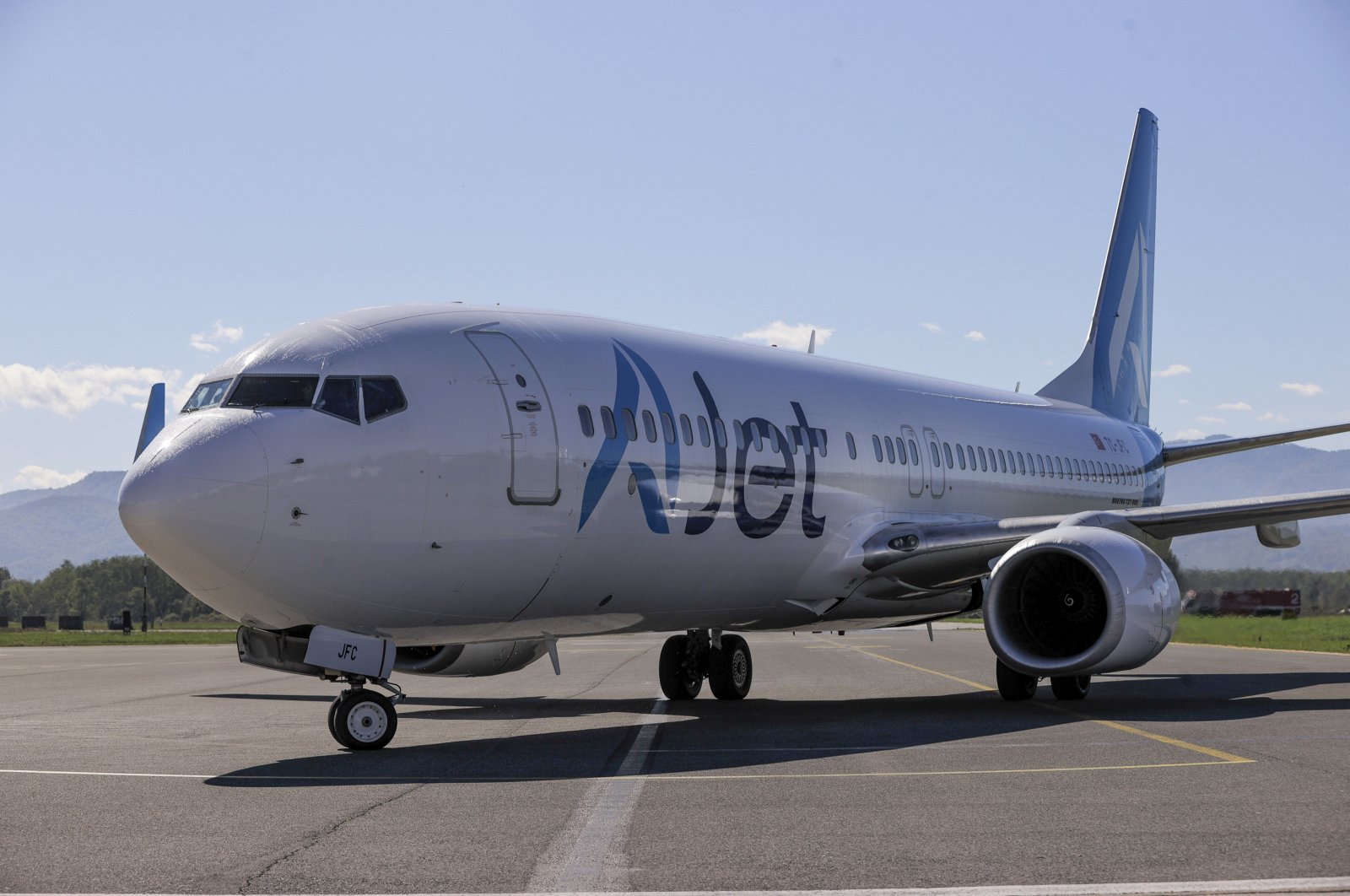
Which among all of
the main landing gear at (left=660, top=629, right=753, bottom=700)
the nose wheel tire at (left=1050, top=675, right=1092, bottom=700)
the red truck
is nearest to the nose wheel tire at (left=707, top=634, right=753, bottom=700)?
the main landing gear at (left=660, top=629, right=753, bottom=700)

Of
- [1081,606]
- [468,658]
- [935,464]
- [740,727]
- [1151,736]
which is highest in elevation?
[935,464]

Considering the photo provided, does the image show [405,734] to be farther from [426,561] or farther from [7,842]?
[7,842]

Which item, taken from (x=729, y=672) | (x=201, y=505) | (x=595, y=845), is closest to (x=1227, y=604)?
(x=729, y=672)

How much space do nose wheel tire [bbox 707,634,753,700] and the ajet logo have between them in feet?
9.76

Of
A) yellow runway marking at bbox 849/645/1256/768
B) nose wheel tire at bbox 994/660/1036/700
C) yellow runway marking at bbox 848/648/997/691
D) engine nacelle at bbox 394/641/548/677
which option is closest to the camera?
yellow runway marking at bbox 849/645/1256/768

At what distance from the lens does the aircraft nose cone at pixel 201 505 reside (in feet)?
33.4

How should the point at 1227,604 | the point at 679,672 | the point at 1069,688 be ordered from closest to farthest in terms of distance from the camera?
1. the point at 1069,688
2. the point at 679,672
3. the point at 1227,604

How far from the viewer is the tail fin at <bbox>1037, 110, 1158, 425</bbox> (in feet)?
86.7

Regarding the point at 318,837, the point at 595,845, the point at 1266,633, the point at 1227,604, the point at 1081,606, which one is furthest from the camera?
the point at 1227,604

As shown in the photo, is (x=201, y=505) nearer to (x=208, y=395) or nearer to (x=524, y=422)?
(x=208, y=395)

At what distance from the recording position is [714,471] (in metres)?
14.1

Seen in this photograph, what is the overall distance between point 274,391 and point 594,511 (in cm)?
287

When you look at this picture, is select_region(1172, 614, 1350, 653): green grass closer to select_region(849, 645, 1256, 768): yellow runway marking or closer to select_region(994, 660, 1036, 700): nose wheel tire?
select_region(994, 660, 1036, 700): nose wheel tire

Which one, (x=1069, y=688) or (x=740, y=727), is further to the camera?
(x=1069, y=688)
